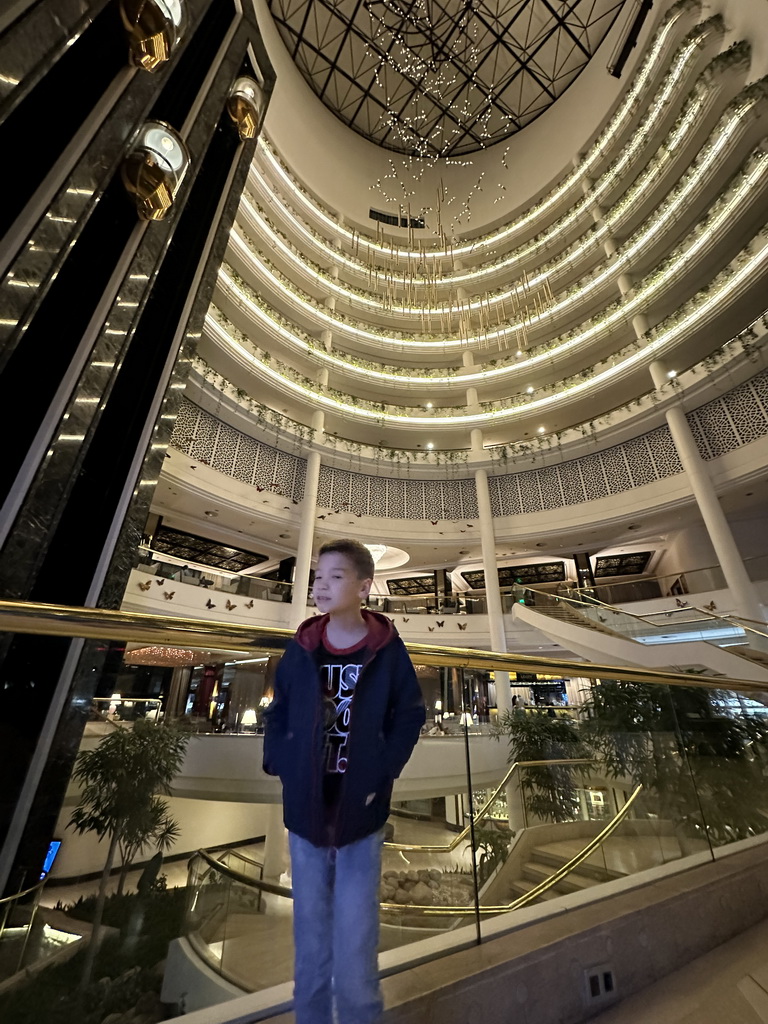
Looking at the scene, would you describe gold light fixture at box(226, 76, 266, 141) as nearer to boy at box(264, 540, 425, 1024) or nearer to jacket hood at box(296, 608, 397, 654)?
boy at box(264, 540, 425, 1024)

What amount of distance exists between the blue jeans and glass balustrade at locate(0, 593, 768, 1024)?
0.44ft

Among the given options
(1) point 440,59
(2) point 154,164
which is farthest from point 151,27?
(1) point 440,59

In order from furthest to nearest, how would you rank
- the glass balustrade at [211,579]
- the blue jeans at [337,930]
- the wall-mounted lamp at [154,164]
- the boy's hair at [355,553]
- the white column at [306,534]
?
the white column at [306,534] < the glass balustrade at [211,579] < the wall-mounted lamp at [154,164] < the boy's hair at [355,553] < the blue jeans at [337,930]

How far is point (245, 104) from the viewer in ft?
13.4

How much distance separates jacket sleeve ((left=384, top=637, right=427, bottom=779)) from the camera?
105 centimetres

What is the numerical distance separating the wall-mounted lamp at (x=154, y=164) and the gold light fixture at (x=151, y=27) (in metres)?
0.36

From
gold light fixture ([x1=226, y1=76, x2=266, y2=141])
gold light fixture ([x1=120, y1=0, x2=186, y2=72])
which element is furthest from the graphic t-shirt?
gold light fixture ([x1=226, y1=76, x2=266, y2=141])

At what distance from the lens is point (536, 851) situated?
1.86m

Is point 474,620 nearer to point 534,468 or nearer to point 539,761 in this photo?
point 534,468

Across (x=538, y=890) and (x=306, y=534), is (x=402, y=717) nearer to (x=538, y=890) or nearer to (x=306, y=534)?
(x=538, y=890)

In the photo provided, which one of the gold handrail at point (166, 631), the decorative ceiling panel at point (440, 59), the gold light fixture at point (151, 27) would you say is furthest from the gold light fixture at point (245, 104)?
the decorative ceiling panel at point (440, 59)

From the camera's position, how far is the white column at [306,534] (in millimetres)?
10816

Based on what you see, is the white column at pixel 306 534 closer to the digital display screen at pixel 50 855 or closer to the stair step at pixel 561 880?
the stair step at pixel 561 880

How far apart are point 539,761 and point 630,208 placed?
59.5 feet
